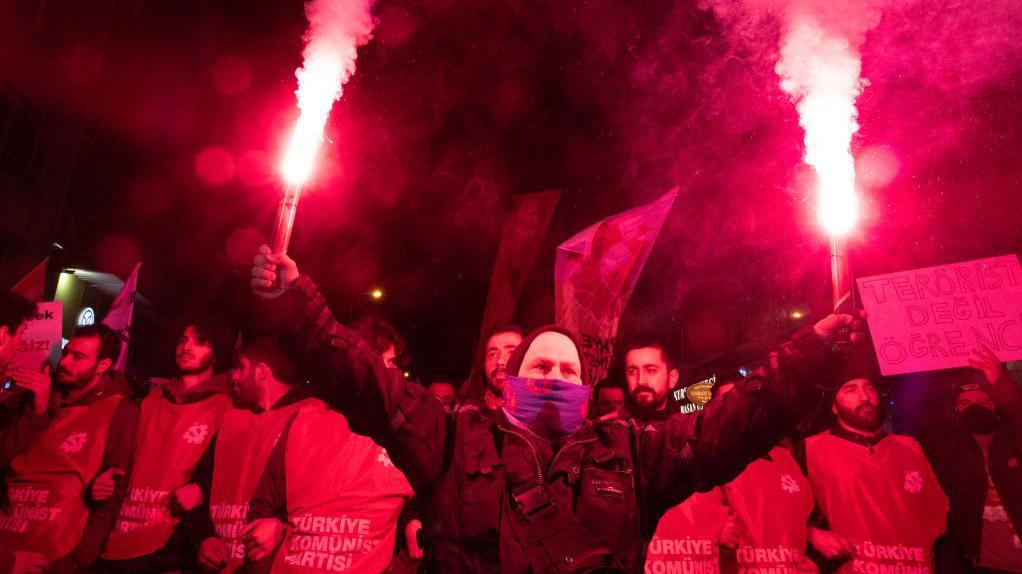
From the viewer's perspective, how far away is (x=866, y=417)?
211 inches

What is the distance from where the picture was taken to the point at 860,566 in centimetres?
481

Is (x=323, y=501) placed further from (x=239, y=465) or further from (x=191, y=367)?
(x=191, y=367)

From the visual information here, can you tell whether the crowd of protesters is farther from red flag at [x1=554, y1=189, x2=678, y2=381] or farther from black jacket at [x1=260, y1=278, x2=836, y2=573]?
red flag at [x1=554, y1=189, x2=678, y2=381]

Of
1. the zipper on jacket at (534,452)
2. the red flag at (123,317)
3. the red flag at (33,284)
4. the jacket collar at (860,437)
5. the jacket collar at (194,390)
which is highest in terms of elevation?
the red flag at (33,284)

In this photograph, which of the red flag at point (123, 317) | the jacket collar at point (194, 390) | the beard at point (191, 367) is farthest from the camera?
the red flag at point (123, 317)

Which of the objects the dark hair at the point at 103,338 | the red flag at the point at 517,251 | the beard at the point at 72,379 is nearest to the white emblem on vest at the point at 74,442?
the beard at the point at 72,379

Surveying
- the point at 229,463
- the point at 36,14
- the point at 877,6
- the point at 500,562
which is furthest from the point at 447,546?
the point at 36,14

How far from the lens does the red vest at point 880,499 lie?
15.8 ft

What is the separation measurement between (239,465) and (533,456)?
2.76 metres

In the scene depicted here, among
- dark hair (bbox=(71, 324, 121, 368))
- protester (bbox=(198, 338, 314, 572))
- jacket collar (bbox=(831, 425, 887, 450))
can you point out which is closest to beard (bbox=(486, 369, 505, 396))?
protester (bbox=(198, 338, 314, 572))

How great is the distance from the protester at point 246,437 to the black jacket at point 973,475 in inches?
215

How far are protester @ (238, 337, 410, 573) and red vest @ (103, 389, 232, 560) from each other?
1068mm

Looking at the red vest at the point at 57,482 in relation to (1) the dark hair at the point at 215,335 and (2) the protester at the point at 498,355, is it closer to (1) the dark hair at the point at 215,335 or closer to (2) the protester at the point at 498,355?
(1) the dark hair at the point at 215,335

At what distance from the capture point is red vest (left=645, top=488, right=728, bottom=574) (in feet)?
15.0
